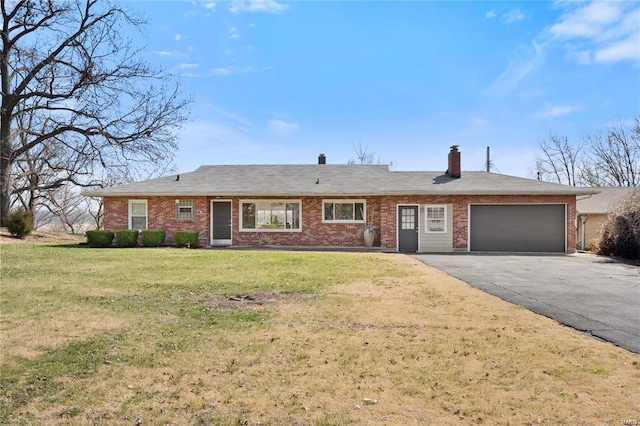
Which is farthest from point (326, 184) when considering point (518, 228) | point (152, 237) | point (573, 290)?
point (573, 290)

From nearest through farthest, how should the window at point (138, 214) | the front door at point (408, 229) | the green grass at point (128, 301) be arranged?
the green grass at point (128, 301), the front door at point (408, 229), the window at point (138, 214)

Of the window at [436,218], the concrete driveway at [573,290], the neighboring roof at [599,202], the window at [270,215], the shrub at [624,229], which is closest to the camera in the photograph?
the concrete driveway at [573,290]

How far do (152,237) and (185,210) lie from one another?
6.03 feet

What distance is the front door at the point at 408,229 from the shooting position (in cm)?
1780

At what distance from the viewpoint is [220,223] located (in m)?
18.9

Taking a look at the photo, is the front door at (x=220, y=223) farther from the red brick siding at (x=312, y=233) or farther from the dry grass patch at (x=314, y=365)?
the dry grass patch at (x=314, y=365)

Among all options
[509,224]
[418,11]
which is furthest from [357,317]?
[509,224]

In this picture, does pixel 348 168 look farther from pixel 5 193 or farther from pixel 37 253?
pixel 5 193

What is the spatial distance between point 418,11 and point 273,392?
10.6 m

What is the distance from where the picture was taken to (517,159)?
133 ft

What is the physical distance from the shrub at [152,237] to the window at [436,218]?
11.3 m

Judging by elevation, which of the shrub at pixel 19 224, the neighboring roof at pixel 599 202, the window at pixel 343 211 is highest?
the neighboring roof at pixel 599 202

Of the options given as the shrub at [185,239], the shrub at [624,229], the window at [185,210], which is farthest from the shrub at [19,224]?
the shrub at [624,229]

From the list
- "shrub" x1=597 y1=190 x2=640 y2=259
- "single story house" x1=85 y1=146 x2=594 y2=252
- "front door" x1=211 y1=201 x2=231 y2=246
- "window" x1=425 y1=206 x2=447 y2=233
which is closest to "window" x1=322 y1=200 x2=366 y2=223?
"single story house" x1=85 y1=146 x2=594 y2=252
